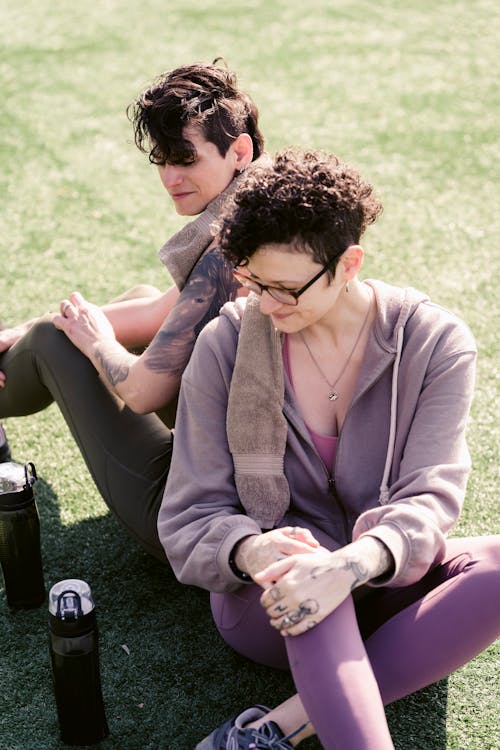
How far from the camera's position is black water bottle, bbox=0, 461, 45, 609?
3.06m

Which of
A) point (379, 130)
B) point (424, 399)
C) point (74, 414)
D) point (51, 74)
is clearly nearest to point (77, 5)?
point (51, 74)

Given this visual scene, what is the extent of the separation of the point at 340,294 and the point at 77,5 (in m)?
7.82

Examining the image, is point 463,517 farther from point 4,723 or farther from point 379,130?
point 379,130

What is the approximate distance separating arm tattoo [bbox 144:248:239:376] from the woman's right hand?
0.76m

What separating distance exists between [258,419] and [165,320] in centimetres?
66

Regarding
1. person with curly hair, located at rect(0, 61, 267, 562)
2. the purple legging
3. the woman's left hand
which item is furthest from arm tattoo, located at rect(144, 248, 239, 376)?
the woman's left hand

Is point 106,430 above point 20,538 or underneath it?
above

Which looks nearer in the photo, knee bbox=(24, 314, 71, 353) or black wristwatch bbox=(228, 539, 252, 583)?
black wristwatch bbox=(228, 539, 252, 583)

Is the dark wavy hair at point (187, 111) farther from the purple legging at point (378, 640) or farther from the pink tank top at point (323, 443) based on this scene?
the purple legging at point (378, 640)

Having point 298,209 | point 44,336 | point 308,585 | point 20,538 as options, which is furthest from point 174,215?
point 308,585

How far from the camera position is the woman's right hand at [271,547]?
2.39 m

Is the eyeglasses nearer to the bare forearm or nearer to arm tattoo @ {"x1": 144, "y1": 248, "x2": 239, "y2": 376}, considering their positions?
arm tattoo @ {"x1": 144, "y1": 248, "x2": 239, "y2": 376}

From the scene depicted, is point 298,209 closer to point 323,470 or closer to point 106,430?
point 323,470

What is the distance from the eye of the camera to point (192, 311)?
3.01 m
